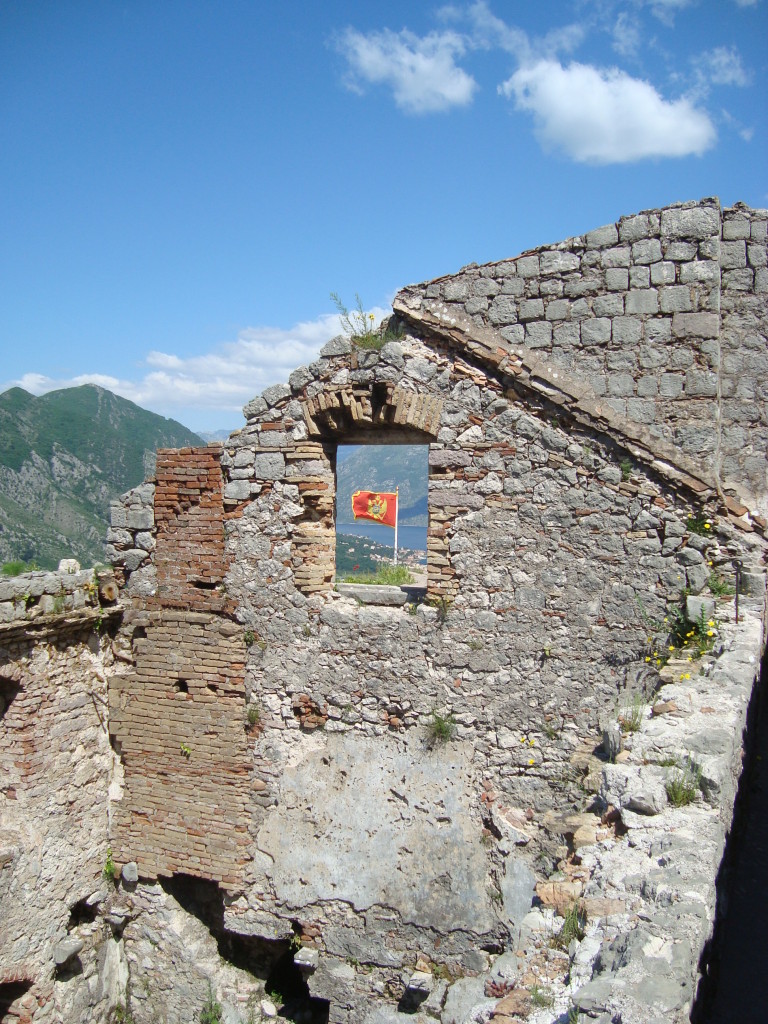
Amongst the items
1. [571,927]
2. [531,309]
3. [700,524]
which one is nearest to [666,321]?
[531,309]

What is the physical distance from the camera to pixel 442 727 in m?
6.21

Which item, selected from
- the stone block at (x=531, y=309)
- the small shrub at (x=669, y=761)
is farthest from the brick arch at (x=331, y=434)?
the small shrub at (x=669, y=761)

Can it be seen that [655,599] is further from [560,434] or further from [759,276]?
[759,276]

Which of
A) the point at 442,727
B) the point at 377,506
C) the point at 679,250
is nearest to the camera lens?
the point at 679,250

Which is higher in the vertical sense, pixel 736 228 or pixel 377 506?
pixel 736 228

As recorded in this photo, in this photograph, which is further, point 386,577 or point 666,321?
point 386,577

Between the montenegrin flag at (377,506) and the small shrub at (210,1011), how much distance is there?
187 inches

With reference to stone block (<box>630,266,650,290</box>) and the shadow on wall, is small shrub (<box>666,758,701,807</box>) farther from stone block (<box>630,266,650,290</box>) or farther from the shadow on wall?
the shadow on wall

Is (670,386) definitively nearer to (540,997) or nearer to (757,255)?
(757,255)

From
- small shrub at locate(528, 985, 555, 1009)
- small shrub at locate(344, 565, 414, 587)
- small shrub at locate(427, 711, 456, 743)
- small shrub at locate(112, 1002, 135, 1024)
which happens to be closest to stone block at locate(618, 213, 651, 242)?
small shrub at locate(344, 565, 414, 587)

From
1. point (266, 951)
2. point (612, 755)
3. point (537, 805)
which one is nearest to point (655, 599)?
point (612, 755)

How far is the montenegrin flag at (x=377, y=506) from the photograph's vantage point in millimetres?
8609

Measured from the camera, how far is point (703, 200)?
607 centimetres

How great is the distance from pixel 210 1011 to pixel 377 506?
5.09 m
